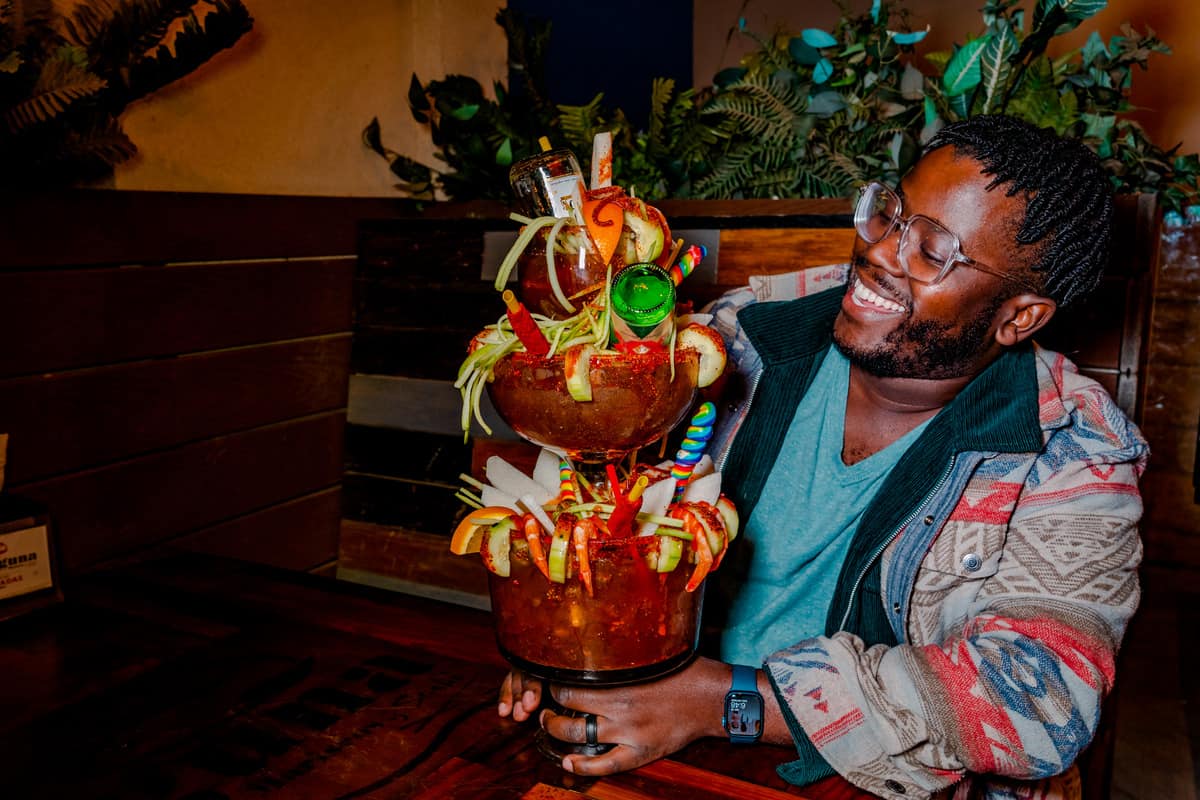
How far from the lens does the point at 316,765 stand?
41.1 inches

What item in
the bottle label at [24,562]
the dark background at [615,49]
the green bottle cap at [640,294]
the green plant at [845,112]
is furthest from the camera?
the dark background at [615,49]

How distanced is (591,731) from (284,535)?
160 cm

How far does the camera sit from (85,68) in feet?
5.50

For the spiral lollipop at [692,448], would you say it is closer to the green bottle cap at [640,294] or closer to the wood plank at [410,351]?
the green bottle cap at [640,294]

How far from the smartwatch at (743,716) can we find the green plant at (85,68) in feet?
4.96

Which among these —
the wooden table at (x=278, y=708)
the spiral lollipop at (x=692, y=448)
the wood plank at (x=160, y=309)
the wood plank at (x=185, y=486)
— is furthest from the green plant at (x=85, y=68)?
the spiral lollipop at (x=692, y=448)

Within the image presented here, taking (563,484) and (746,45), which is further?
(746,45)

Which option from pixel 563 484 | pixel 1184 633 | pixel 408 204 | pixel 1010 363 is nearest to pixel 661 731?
pixel 563 484

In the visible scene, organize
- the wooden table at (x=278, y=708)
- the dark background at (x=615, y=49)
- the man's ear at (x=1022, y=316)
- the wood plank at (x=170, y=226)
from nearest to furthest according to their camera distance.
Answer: the wooden table at (x=278, y=708) < the man's ear at (x=1022, y=316) < the wood plank at (x=170, y=226) < the dark background at (x=615, y=49)

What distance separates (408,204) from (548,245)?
185 centimetres

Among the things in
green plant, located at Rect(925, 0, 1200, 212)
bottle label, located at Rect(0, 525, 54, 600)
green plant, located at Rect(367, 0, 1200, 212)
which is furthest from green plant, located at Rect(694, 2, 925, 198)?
bottle label, located at Rect(0, 525, 54, 600)

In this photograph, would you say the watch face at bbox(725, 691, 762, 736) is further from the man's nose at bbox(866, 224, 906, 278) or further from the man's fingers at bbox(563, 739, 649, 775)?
the man's nose at bbox(866, 224, 906, 278)

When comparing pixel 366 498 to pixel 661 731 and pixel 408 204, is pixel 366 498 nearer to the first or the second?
pixel 408 204

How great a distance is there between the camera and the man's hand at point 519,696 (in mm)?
1147
